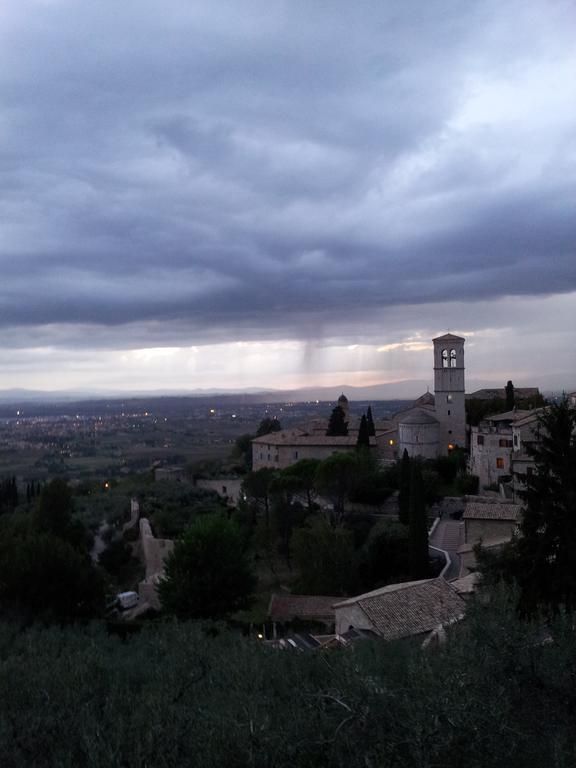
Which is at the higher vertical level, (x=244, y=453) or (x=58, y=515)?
(x=58, y=515)

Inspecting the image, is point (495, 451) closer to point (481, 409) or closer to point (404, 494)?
point (404, 494)

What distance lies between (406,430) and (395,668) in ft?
114

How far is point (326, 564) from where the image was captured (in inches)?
959

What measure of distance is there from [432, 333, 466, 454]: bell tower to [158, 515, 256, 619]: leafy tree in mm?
24469

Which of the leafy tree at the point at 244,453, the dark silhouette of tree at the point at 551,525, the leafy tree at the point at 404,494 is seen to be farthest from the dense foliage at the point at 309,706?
the leafy tree at the point at 244,453

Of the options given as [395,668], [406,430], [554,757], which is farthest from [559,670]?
[406,430]

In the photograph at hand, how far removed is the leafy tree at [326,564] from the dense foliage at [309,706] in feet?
50.3

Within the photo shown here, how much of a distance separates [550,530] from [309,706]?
395 inches

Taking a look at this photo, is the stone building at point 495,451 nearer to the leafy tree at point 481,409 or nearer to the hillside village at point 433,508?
the hillside village at point 433,508

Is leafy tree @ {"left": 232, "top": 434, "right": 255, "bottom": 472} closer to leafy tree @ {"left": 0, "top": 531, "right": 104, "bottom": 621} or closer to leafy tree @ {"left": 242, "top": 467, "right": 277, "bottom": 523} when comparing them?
leafy tree @ {"left": 242, "top": 467, "right": 277, "bottom": 523}

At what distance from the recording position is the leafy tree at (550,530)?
1359 centimetres

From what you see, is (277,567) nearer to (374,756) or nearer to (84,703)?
(84,703)

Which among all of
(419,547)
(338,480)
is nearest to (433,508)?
(338,480)

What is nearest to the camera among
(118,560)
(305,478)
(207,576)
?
(207,576)
